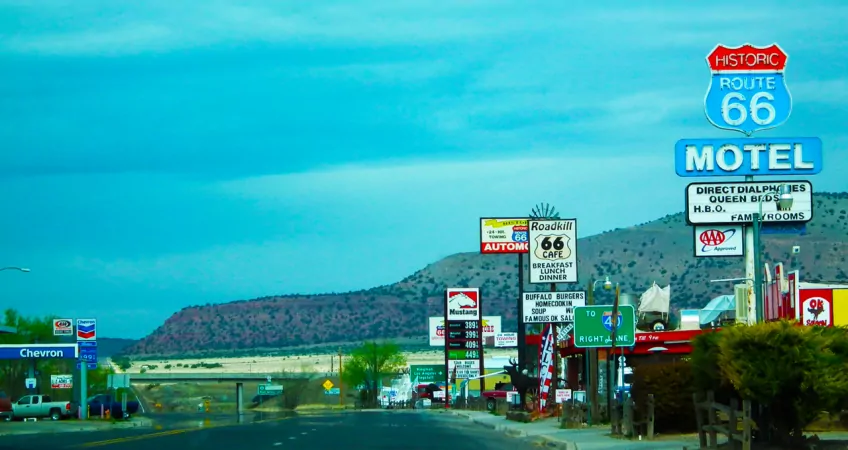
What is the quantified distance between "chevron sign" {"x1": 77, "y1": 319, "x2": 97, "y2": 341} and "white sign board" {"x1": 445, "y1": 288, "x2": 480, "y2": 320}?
46.8 metres

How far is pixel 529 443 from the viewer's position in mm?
34812

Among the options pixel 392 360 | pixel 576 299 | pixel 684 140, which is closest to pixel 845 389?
pixel 684 140

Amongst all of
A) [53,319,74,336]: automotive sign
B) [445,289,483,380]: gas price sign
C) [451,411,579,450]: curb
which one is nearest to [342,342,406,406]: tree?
[445,289,483,380]: gas price sign

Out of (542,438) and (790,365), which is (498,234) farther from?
(790,365)

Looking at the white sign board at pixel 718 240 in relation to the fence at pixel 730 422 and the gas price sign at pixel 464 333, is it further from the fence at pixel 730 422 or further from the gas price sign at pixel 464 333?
the gas price sign at pixel 464 333

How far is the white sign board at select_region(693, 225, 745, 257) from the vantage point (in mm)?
37656

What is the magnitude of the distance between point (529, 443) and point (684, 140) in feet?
34.9

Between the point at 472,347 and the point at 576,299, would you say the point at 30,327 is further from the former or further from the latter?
the point at 576,299

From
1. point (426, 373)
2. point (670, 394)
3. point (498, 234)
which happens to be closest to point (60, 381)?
point (498, 234)

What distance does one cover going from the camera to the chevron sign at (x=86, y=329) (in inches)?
2606

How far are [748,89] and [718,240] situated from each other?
4.92 m

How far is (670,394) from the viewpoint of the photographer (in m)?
33.0

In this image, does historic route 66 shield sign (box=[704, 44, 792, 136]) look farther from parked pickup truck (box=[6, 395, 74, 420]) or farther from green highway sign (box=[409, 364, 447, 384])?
green highway sign (box=[409, 364, 447, 384])

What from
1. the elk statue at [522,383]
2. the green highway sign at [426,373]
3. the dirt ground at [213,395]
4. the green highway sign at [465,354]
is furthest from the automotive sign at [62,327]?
the dirt ground at [213,395]
